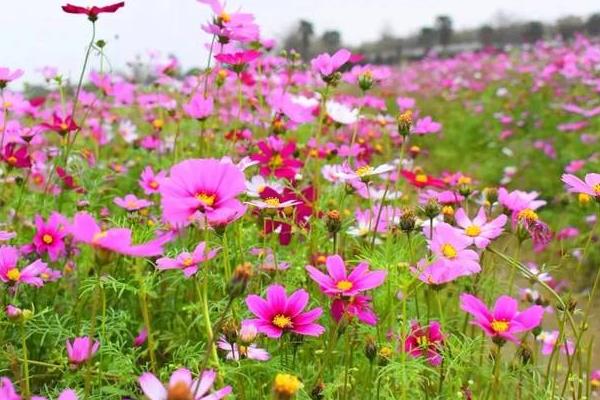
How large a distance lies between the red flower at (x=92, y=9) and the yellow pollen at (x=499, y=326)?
81 cm

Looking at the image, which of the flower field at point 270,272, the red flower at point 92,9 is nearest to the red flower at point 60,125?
the flower field at point 270,272

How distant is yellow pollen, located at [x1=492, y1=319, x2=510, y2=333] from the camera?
792mm

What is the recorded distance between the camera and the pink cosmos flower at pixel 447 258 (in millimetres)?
860

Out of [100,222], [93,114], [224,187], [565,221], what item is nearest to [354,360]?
[224,187]

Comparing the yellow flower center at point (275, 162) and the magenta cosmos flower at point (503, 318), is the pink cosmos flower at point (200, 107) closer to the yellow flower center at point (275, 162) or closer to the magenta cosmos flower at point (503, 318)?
the yellow flower center at point (275, 162)

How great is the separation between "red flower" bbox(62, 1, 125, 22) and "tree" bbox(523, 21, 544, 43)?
13.1 meters

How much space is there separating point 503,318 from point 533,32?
14.0 metres

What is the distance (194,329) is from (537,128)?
369 centimetres

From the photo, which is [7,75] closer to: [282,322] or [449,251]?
[282,322]

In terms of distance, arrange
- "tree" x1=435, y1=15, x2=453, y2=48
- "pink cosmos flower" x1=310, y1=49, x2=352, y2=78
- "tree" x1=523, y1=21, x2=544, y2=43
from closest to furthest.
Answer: "pink cosmos flower" x1=310, y1=49, x2=352, y2=78 < "tree" x1=523, y1=21, x2=544, y2=43 < "tree" x1=435, y1=15, x2=453, y2=48

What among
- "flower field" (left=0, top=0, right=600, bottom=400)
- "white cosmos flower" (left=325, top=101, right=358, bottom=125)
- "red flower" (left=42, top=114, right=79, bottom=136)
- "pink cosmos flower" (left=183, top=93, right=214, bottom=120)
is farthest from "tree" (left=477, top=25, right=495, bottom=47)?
"pink cosmos flower" (left=183, top=93, right=214, bottom=120)

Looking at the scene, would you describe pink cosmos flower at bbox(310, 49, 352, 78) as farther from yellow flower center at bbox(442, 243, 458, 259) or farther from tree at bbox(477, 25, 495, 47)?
tree at bbox(477, 25, 495, 47)

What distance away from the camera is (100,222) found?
1.55 meters

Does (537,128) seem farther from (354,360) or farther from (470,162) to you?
(354,360)
